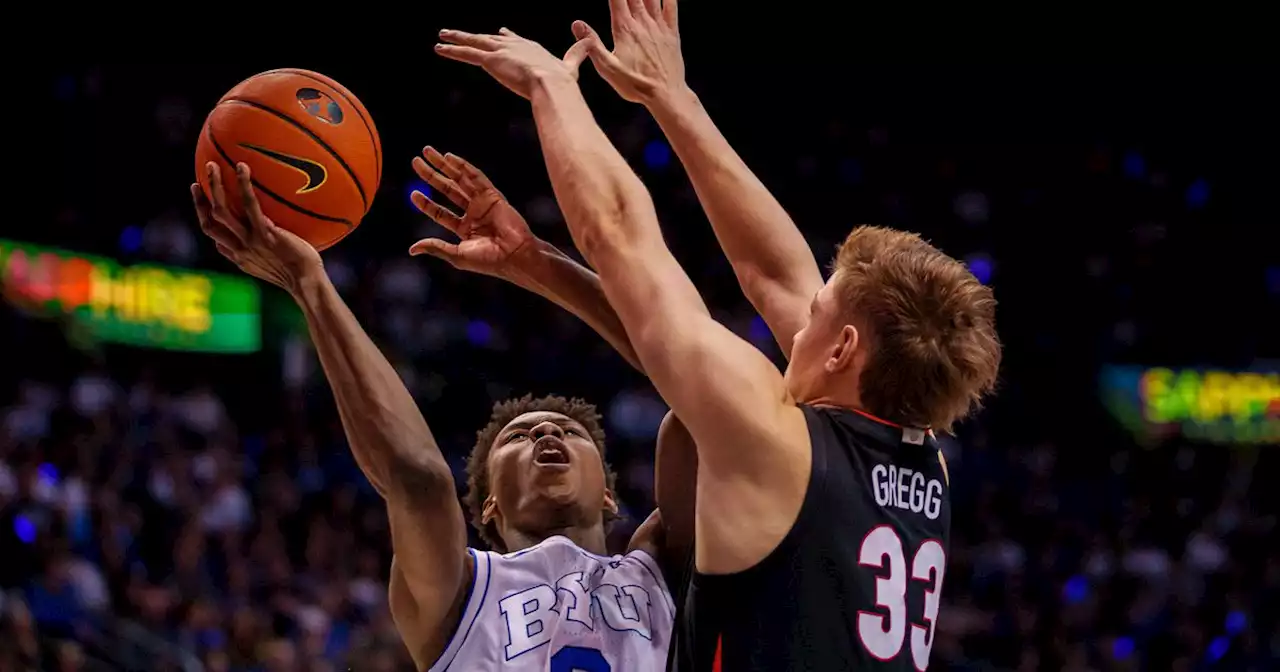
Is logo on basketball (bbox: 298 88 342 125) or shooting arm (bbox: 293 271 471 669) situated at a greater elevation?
logo on basketball (bbox: 298 88 342 125)

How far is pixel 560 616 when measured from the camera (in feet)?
11.1

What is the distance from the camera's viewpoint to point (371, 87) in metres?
14.1

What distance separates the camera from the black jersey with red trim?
2.36 meters

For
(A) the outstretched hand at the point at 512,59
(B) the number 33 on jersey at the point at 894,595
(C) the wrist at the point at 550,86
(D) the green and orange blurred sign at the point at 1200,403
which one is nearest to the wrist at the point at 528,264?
(A) the outstretched hand at the point at 512,59

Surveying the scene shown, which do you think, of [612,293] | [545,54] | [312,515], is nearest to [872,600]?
[612,293]

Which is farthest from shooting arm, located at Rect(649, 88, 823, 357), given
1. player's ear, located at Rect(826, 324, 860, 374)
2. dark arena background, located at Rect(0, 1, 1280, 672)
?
dark arena background, located at Rect(0, 1, 1280, 672)

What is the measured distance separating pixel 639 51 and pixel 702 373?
952 mm

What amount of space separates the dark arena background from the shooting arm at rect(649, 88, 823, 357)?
6806mm

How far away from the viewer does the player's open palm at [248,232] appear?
3.05 metres

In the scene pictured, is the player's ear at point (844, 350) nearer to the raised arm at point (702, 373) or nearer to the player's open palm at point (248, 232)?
the raised arm at point (702, 373)

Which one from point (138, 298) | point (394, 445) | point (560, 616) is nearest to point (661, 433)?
point (560, 616)

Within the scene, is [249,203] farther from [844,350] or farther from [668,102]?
[844,350]

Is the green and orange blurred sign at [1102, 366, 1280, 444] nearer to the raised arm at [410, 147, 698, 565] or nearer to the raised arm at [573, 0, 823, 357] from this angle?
the raised arm at [410, 147, 698, 565]

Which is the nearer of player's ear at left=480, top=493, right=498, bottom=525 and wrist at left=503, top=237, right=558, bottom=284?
wrist at left=503, top=237, right=558, bottom=284
